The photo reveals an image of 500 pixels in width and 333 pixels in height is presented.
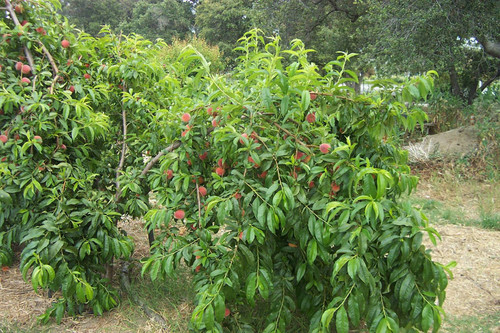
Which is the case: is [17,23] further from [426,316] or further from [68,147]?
[426,316]

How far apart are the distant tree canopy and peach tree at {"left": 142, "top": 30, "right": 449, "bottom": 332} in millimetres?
4725

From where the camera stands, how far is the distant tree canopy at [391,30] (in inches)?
249

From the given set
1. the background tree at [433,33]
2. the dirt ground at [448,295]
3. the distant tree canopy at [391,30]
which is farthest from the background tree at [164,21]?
the dirt ground at [448,295]

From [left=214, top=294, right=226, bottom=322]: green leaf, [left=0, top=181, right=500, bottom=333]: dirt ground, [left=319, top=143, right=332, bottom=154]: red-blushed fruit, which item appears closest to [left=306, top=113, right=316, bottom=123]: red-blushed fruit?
[left=319, top=143, right=332, bottom=154]: red-blushed fruit

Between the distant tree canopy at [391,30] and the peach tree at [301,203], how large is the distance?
4.72m

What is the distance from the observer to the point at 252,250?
1.82m

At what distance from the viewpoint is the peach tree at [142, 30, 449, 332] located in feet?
5.05

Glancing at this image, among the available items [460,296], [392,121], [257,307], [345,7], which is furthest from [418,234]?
[345,7]

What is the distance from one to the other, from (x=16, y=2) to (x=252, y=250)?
230 centimetres

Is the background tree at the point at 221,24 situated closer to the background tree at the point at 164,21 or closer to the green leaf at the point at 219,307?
the background tree at the point at 164,21

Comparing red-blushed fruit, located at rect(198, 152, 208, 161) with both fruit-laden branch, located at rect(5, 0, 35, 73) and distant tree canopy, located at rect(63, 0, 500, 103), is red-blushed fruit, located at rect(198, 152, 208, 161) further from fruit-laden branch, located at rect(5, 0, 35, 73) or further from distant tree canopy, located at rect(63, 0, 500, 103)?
distant tree canopy, located at rect(63, 0, 500, 103)

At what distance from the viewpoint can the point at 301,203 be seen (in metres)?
1.74

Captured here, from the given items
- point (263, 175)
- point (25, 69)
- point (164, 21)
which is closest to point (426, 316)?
point (263, 175)

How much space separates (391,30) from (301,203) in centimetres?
651
